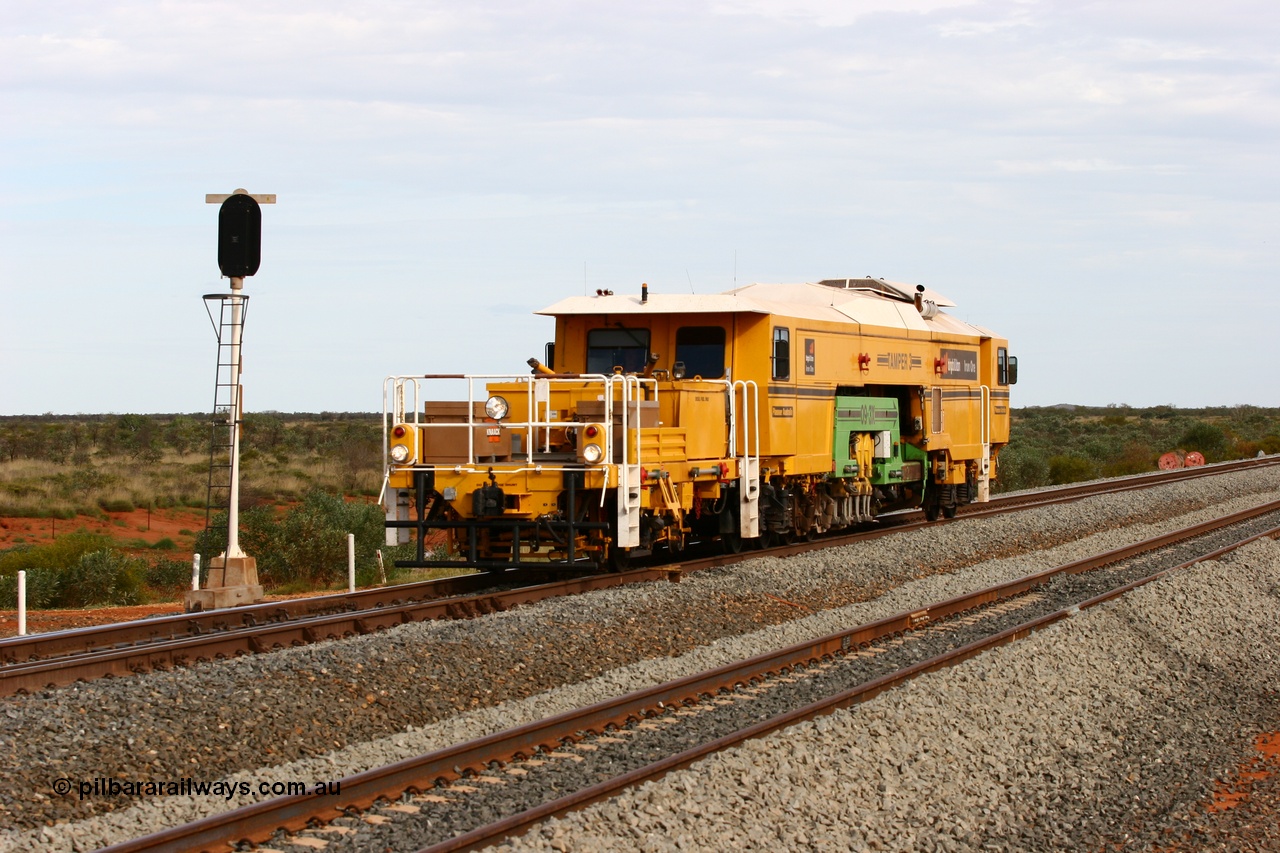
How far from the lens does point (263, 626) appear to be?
12.3m

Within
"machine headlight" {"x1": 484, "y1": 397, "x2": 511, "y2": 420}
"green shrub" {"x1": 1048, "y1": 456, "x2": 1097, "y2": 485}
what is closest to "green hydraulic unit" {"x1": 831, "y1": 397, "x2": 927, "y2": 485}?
"machine headlight" {"x1": 484, "y1": 397, "x2": 511, "y2": 420}

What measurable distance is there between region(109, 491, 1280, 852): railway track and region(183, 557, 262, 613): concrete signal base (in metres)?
6.65

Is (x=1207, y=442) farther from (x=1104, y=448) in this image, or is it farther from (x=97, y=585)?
(x=97, y=585)

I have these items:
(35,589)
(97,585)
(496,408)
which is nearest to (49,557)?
(97,585)

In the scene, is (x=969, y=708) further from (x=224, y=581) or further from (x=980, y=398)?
(x=980, y=398)

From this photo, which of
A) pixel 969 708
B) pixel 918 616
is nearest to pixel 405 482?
pixel 918 616

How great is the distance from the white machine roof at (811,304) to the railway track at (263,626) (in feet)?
10.4

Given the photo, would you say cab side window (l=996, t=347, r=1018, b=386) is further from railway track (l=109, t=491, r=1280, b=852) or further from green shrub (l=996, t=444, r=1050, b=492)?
green shrub (l=996, t=444, r=1050, b=492)

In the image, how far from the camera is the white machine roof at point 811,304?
17.1 metres

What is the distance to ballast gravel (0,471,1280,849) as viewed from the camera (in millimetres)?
7508

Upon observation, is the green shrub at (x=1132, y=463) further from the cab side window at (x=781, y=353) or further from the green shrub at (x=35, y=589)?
the green shrub at (x=35, y=589)

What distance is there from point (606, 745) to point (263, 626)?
197 inches

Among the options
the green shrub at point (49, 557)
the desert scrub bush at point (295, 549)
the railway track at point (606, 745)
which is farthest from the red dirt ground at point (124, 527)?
the railway track at point (606, 745)

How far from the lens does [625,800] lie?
278 inches
